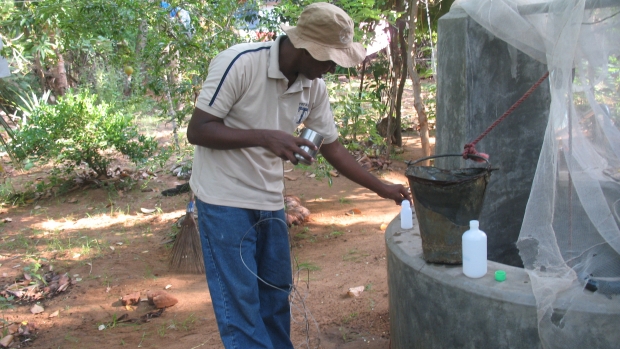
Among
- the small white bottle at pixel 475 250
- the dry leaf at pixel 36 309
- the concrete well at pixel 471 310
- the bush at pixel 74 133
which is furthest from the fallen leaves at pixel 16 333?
the bush at pixel 74 133

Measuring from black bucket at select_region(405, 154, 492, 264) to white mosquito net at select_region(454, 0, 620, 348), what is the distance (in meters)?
0.22

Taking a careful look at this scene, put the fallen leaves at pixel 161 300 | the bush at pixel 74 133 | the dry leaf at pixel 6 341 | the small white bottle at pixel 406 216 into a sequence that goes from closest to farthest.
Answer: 1. the small white bottle at pixel 406 216
2. the dry leaf at pixel 6 341
3. the fallen leaves at pixel 161 300
4. the bush at pixel 74 133

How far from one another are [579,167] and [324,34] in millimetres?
1114

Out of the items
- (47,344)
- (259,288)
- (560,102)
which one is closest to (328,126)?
(259,288)

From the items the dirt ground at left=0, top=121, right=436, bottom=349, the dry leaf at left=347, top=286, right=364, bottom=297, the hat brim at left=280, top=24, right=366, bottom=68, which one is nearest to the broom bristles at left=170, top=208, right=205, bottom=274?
the dirt ground at left=0, top=121, right=436, bottom=349

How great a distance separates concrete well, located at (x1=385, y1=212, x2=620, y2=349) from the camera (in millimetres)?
2100

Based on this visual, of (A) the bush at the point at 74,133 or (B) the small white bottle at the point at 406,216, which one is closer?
(B) the small white bottle at the point at 406,216

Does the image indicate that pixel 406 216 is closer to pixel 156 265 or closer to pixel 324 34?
pixel 324 34

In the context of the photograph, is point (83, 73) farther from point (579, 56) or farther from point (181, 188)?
point (579, 56)

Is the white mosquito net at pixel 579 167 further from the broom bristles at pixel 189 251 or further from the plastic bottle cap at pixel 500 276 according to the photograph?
the broom bristles at pixel 189 251

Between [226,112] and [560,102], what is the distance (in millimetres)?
1313

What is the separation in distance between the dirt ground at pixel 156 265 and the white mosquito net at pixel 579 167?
4.03 feet

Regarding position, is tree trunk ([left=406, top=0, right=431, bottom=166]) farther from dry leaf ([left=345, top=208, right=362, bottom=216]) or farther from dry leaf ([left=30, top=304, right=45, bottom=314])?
dry leaf ([left=30, top=304, right=45, bottom=314])

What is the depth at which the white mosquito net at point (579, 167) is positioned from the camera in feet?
7.22
